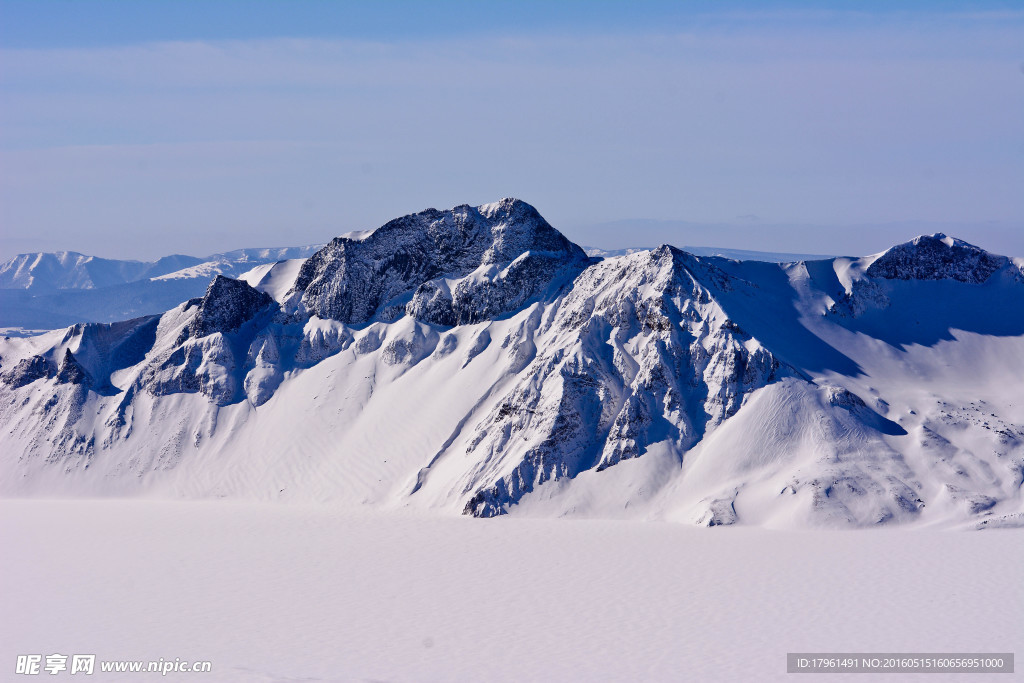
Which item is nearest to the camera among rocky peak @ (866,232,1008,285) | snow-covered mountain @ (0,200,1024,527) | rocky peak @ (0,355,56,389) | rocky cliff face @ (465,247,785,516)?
snow-covered mountain @ (0,200,1024,527)

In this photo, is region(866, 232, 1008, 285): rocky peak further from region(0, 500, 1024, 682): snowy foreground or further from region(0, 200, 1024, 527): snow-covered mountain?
region(0, 500, 1024, 682): snowy foreground

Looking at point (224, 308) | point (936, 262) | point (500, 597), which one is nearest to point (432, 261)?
point (224, 308)

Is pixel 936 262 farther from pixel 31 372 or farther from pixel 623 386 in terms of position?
pixel 31 372

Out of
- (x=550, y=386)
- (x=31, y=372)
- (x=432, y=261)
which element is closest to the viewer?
(x=550, y=386)

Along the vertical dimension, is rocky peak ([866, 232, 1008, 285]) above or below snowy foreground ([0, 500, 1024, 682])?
above

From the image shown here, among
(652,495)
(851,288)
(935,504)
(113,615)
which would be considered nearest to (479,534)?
(652,495)

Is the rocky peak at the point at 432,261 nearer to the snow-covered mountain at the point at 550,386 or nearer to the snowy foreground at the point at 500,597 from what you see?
the snow-covered mountain at the point at 550,386

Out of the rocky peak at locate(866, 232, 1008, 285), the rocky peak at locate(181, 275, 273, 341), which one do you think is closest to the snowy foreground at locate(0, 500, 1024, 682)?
the rocky peak at locate(181, 275, 273, 341)

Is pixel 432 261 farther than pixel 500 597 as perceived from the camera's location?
Yes
